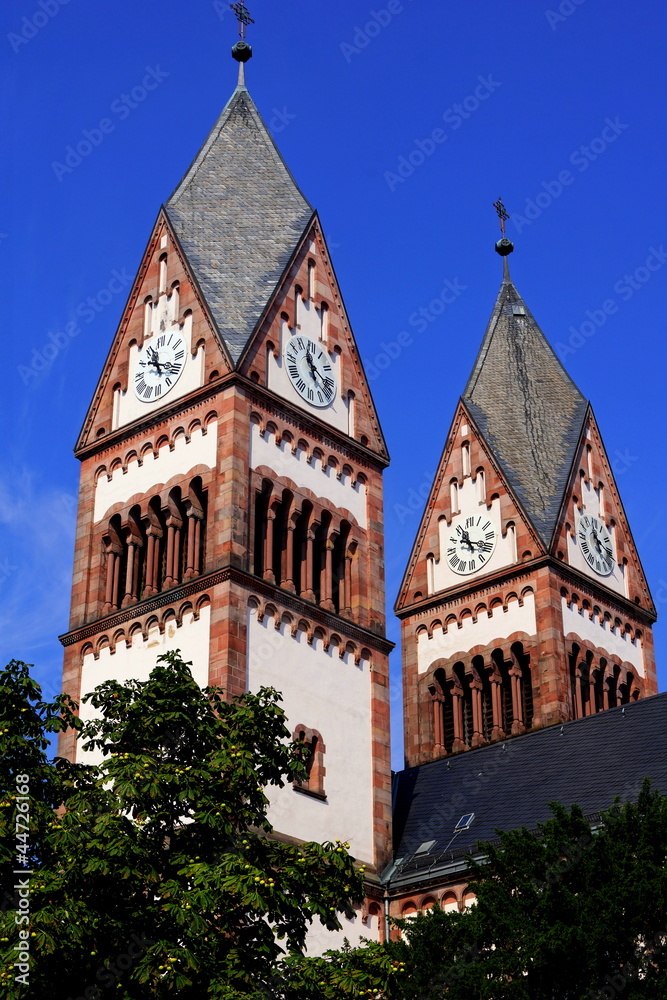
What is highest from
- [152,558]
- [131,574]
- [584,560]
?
[584,560]

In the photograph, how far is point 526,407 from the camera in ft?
175

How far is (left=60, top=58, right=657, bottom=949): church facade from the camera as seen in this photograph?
1428 inches

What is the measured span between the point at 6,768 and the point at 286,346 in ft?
58.7

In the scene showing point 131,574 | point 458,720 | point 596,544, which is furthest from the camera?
point 596,544

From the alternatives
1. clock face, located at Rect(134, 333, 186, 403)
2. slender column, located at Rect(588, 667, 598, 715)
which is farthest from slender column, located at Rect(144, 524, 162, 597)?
slender column, located at Rect(588, 667, 598, 715)

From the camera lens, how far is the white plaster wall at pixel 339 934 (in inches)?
1315

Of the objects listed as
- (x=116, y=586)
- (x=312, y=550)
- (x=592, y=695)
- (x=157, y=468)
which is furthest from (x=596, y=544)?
(x=116, y=586)

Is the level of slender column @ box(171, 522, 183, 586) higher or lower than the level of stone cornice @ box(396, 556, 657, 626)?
lower

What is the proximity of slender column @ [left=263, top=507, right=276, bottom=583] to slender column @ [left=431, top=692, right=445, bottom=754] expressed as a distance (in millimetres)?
12250

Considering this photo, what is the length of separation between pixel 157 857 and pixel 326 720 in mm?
11915

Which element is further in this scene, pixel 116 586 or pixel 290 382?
pixel 290 382

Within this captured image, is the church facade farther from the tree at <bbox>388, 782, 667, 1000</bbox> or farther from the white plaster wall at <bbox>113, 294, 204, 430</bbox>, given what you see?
the tree at <bbox>388, 782, 667, 1000</bbox>

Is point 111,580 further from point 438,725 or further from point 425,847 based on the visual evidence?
point 438,725

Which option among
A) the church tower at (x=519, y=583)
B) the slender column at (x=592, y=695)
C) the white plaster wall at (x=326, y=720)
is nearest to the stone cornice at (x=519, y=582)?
the church tower at (x=519, y=583)
